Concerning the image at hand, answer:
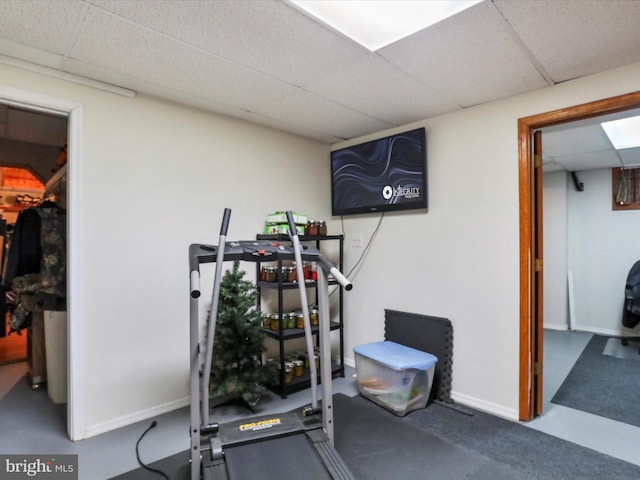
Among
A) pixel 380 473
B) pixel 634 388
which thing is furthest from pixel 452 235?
pixel 634 388

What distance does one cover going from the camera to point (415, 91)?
97.5 inches

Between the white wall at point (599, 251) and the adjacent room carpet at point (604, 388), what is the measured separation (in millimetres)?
1098

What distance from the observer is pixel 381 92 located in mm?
2496

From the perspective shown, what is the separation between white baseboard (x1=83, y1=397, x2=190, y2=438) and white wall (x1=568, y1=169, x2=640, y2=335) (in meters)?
5.40

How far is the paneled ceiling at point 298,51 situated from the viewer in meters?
1.60

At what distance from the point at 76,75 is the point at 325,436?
8.82ft

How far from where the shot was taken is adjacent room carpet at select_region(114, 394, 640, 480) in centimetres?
191

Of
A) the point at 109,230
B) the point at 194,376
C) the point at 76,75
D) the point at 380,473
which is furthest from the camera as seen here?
the point at 109,230

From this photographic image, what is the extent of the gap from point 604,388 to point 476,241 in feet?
5.91

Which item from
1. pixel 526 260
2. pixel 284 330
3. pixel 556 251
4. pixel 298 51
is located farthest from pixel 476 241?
pixel 556 251

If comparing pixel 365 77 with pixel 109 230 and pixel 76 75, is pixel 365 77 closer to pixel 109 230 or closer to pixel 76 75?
pixel 76 75

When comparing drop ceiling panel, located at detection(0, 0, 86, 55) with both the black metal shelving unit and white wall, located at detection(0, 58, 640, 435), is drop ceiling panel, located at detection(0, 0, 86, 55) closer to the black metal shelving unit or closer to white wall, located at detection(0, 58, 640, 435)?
white wall, located at detection(0, 58, 640, 435)

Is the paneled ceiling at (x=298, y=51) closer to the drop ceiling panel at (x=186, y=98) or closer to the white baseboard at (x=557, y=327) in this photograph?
the drop ceiling panel at (x=186, y=98)

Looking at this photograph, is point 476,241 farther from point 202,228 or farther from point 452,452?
point 202,228
